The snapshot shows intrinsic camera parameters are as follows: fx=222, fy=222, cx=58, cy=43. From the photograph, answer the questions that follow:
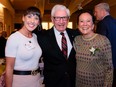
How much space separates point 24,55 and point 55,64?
0.42 m

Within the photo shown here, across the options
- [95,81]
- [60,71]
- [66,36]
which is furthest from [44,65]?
[95,81]

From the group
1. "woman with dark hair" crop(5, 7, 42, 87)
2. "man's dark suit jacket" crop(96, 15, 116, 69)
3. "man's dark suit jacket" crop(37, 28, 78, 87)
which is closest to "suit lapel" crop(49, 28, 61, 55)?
"man's dark suit jacket" crop(37, 28, 78, 87)

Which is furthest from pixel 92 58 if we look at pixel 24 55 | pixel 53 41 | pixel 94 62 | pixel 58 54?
pixel 24 55

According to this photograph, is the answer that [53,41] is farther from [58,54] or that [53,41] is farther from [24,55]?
[24,55]

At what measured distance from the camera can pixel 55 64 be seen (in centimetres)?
246

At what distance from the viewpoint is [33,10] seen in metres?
2.30

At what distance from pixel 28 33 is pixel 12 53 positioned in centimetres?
30

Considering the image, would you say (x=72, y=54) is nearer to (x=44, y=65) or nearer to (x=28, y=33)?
(x=44, y=65)

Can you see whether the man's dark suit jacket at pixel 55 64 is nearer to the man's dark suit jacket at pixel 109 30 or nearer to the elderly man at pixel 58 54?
the elderly man at pixel 58 54

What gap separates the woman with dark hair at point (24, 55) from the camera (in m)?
2.18

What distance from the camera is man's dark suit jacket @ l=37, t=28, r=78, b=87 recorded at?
2447 mm

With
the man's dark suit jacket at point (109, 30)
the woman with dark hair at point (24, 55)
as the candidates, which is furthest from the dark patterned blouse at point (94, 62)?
the man's dark suit jacket at point (109, 30)

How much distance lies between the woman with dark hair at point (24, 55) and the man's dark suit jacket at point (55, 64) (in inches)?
6.2

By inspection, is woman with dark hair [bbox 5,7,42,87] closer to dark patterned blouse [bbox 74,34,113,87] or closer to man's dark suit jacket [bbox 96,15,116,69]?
dark patterned blouse [bbox 74,34,113,87]
